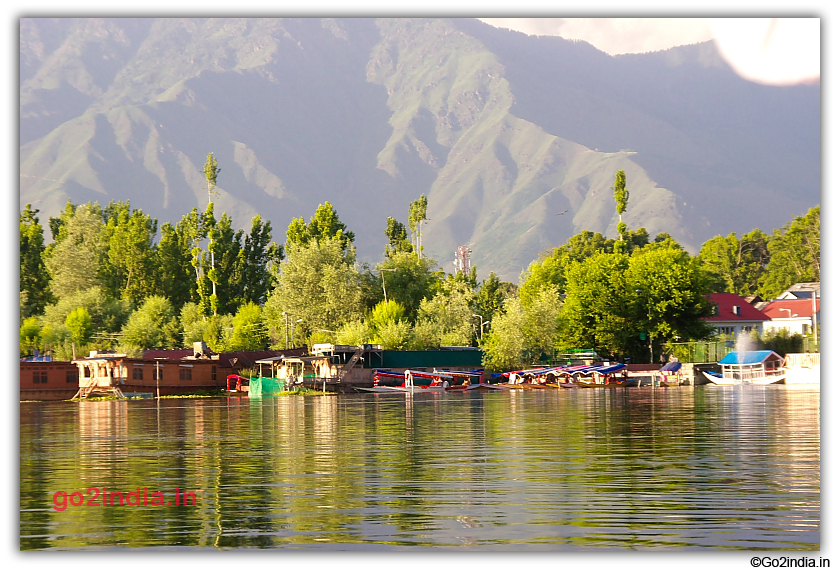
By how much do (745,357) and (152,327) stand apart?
55.8 meters

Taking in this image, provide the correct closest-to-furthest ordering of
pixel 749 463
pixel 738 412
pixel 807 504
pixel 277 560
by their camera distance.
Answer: pixel 277 560 < pixel 807 504 < pixel 749 463 < pixel 738 412

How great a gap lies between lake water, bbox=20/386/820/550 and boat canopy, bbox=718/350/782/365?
49220 millimetres

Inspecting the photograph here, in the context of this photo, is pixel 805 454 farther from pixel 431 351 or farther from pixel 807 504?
pixel 431 351

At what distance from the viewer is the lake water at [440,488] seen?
10906mm

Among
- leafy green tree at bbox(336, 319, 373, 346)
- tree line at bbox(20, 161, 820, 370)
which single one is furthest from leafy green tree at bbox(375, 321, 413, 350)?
leafy green tree at bbox(336, 319, 373, 346)

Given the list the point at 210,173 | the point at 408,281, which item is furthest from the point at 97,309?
the point at 408,281

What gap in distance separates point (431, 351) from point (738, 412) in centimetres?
5227

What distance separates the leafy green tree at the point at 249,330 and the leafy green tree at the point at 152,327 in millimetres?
6544

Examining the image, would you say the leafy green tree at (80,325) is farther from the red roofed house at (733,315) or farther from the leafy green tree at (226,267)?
the red roofed house at (733,315)

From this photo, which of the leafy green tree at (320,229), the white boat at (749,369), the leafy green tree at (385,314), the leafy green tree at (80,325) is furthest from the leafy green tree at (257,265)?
the white boat at (749,369)

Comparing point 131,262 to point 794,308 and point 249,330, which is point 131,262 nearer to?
point 249,330

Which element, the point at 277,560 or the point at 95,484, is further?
the point at 95,484
